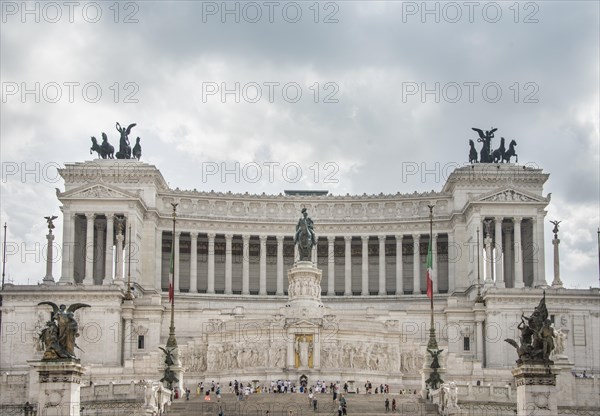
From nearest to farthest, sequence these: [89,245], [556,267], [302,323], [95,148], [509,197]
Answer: [302,323]
[556,267]
[89,245]
[509,197]
[95,148]

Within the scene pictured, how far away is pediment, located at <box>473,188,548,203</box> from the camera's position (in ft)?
386

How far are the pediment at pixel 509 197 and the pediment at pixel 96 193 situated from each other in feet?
119

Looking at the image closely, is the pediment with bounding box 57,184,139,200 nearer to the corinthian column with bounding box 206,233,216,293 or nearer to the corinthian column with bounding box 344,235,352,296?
the corinthian column with bounding box 206,233,216,293

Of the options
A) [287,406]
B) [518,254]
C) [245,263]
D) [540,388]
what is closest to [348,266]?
[245,263]

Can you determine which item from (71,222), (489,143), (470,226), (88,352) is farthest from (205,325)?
(489,143)

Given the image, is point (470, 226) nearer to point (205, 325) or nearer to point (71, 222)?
point (205, 325)

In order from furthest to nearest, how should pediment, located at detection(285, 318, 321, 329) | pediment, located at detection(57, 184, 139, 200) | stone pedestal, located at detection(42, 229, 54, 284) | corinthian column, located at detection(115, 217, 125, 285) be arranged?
pediment, located at detection(57, 184, 139, 200) < corinthian column, located at detection(115, 217, 125, 285) < stone pedestal, located at detection(42, 229, 54, 284) < pediment, located at detection(285, 318, 321, 329)

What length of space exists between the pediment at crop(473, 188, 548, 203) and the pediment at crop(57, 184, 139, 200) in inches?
1431

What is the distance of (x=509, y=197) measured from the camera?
117938 mm

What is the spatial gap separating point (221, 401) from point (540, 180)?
58342 mm

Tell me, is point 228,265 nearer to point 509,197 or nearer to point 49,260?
point 49,260

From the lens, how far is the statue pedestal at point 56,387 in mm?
48656

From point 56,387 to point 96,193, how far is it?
229 ft

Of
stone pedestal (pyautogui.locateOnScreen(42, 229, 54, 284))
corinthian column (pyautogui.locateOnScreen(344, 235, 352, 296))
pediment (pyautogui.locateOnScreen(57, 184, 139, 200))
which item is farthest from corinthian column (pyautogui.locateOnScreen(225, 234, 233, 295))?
stone pedestal (pyautogui.locateOnScreen(42, 229, 54, 284))
